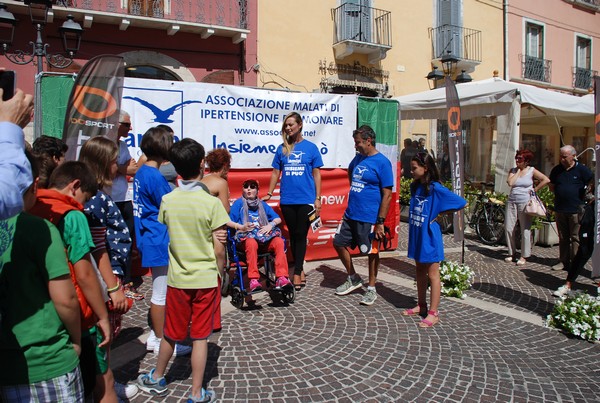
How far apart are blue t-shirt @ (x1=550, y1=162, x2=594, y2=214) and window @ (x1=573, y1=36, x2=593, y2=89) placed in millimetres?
18765

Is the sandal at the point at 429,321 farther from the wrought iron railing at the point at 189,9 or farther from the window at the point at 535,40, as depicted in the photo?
the window at the point at 535,40

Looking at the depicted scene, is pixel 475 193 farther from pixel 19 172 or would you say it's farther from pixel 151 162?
pixel 19 172

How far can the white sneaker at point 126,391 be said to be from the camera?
3139mm

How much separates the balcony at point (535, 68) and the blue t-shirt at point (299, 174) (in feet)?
60.2

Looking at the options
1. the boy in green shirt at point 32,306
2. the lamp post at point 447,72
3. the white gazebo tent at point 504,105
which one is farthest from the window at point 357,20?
the boy in green shirt at point 32,306

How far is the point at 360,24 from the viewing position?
16.0 m

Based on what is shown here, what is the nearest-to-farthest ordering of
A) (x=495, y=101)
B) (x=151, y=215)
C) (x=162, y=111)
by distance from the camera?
1. (x=151, y=215)
2. (x=162, y=111)
3. (x=495, y=101)

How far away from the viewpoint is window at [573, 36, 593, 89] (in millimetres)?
22391

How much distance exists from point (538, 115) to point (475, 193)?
4091mm

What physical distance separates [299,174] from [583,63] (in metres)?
23.1

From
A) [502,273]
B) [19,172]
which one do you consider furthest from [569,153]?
[19,172]

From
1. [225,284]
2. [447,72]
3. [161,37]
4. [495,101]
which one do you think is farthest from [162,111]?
[447,72]

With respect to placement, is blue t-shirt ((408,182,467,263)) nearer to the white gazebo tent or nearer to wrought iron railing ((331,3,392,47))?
the white gazebo tent

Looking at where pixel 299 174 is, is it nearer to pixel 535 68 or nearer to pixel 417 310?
pixel 417 310
